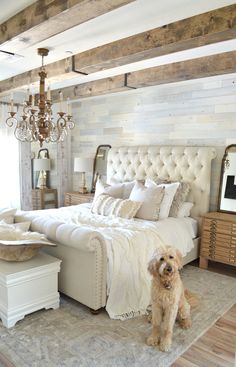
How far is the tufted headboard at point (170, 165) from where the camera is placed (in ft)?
13.0

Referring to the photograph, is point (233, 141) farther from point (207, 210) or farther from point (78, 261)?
point (78, 261)

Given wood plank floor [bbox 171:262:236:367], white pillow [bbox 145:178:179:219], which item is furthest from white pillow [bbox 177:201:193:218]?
wood plank floor [bbox 171:262:236:367]

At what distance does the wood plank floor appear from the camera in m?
2.06

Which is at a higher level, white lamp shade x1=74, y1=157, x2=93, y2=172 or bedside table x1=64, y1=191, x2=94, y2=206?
white lamp shade x1=74, y1=157, x2=93, y2=172

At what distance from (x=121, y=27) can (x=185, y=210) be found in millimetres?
2403

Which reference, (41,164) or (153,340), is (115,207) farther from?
(41,164)

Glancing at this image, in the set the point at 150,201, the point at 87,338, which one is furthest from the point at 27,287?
the point at 150,201

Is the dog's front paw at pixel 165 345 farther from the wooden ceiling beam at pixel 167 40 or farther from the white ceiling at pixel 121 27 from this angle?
the white ceiling at pixel 121 27

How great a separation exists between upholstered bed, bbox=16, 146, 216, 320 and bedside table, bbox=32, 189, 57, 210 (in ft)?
5.19

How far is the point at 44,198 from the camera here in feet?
19.4

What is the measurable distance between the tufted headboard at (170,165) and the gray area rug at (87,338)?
1533 millimetres

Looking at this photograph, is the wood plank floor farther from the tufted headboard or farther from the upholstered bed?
the tufted headboard

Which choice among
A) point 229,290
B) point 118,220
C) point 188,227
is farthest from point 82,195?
point 229,290

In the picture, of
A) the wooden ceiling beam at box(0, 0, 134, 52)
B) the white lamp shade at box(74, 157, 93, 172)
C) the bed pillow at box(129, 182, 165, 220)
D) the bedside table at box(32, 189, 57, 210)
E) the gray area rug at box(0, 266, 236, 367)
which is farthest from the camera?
the bedside table at box(32, 189, 57, 210)
